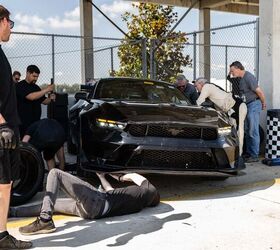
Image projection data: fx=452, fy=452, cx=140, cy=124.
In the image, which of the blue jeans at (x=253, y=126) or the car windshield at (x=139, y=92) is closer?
the car windshield at (x=139, y=92)

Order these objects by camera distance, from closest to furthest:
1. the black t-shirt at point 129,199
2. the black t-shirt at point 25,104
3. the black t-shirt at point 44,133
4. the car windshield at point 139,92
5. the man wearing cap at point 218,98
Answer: the black t-shirt at point 129,199 → the black t-shirt at point 44,133 → the black t-shirt at point 25,104 → the car windshield at point 139,92 → the man wearing cap at point 218,98

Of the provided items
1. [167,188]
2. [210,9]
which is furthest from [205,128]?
[210,9]

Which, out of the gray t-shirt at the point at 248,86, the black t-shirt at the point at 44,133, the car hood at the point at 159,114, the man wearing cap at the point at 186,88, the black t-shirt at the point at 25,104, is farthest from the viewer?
the man wearing cap at the point at 186,88

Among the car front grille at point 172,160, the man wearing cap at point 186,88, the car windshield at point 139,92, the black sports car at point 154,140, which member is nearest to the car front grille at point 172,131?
the black sports car at point 154,140

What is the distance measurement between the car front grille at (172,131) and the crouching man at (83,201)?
1.70ft

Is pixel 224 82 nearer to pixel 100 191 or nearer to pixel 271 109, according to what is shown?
pixel 271 109

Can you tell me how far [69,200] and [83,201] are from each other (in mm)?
323

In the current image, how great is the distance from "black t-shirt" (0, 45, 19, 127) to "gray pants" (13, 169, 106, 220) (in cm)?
78

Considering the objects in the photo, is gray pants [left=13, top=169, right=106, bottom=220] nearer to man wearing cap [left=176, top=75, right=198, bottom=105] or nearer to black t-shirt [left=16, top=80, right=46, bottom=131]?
black t-shirt [left=16, top=80, right=46, bottom=131]

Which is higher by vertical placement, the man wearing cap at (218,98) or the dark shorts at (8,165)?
the man wearing cap at (218,98)

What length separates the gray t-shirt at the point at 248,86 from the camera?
26.0 ft

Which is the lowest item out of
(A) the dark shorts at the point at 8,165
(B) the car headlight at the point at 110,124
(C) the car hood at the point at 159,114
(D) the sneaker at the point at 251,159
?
(D) the sneaker at the point at 251,159

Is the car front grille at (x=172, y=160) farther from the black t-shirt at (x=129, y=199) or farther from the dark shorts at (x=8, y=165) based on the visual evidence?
the dark shorts at (x=8, y=165)

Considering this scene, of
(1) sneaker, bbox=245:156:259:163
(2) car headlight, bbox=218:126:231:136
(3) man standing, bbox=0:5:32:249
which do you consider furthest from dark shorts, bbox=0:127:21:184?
(1) sneaker, bbox=245:156:259:163
